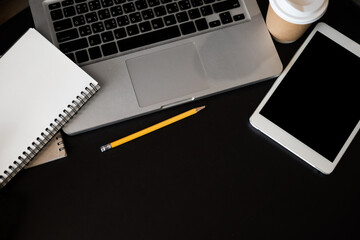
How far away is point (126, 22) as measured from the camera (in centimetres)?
66

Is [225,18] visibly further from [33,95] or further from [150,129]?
[33,95]

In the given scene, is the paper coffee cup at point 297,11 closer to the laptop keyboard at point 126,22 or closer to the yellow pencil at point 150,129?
the laptop keyboard at point 126,22

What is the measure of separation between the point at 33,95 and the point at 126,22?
0.20 m

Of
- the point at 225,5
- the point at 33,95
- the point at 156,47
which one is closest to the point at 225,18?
the point at 225,5

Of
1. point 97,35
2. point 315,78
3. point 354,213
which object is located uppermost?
point 97,35

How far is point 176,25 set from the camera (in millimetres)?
670

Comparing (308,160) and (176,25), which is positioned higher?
(176,25)

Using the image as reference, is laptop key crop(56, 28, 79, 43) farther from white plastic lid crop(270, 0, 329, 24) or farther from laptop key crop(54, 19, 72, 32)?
white plastic lid crop(270, 0, 329, 24)

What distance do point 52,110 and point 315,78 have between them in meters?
0.45

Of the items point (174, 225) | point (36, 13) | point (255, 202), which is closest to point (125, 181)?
point (174, 225)

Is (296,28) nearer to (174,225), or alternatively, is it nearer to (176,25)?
(176,25)

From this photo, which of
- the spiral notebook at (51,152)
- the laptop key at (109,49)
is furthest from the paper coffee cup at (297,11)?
the spiral notebook at (51,152)

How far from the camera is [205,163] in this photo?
2.14 feet

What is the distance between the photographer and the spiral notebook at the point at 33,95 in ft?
1.98
